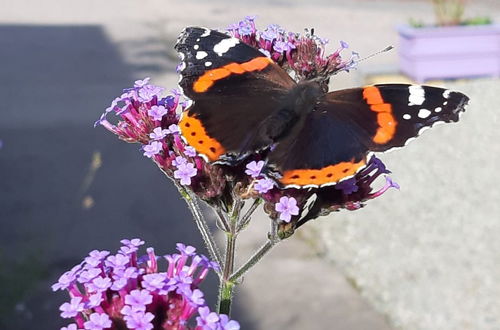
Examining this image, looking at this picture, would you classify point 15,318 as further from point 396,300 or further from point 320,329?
point 396,300

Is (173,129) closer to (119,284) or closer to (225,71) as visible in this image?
(225,71)

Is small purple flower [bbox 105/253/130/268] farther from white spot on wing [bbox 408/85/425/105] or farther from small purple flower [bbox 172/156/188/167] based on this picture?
white spot on wing [bbox 408/85/425/105]

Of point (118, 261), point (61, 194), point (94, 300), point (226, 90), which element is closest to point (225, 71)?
point (226, 90)

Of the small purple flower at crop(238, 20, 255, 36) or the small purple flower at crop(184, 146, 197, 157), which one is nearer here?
the small purple flower at crop(184, 146, 197, 157)

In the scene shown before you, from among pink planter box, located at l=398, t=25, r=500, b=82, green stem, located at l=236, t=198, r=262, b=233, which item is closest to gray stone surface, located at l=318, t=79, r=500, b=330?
pink planter box, located at l=398, t=25, r=500, b=82

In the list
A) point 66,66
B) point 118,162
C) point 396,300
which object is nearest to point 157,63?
point 66,66

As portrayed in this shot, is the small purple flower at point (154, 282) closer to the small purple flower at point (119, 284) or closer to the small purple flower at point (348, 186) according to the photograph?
the small purple flower at point (119, 284)

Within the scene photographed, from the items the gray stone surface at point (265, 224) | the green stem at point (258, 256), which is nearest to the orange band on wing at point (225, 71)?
the green stem at point (258, 256)
